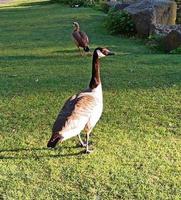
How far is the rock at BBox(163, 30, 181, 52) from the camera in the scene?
9656 millimetres

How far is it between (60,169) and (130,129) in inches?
46.9

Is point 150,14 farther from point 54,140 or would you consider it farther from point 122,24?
point 54,140

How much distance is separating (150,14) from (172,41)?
1.93 m

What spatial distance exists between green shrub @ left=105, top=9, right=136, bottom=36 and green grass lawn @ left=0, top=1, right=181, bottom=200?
7.01 ft

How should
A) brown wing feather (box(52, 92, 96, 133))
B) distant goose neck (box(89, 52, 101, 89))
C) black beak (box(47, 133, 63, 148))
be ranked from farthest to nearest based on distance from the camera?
distant goose neck (box(89, 52, 101, 89)) < brown wing feather (box(52, 92, 96, 133)) < black beak (box(47, 133, 63, 148))

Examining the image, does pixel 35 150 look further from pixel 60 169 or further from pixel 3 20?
pixel 3 20

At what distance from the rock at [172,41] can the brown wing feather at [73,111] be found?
17.9 feet

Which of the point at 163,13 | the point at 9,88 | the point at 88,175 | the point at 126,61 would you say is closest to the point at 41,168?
the point at 88,175

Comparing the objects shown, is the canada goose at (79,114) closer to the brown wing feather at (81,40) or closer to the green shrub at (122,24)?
the brown wing feather at (81,40)

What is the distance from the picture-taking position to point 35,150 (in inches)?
185

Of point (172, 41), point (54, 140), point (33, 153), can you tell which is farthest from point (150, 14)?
point (54, 140)

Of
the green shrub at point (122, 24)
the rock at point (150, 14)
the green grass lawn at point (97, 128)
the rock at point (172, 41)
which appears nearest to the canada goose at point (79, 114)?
the green grass lawn at point (97, 128)

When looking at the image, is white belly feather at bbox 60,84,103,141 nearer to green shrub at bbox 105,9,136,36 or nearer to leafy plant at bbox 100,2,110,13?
green shrub at bbox 105,9,136,36

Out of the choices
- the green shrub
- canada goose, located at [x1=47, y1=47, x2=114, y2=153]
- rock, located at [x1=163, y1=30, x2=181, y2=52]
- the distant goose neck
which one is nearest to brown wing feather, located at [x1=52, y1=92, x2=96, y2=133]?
canada goose, located at [x1=47, y1=47, x2=114, y2=153]
